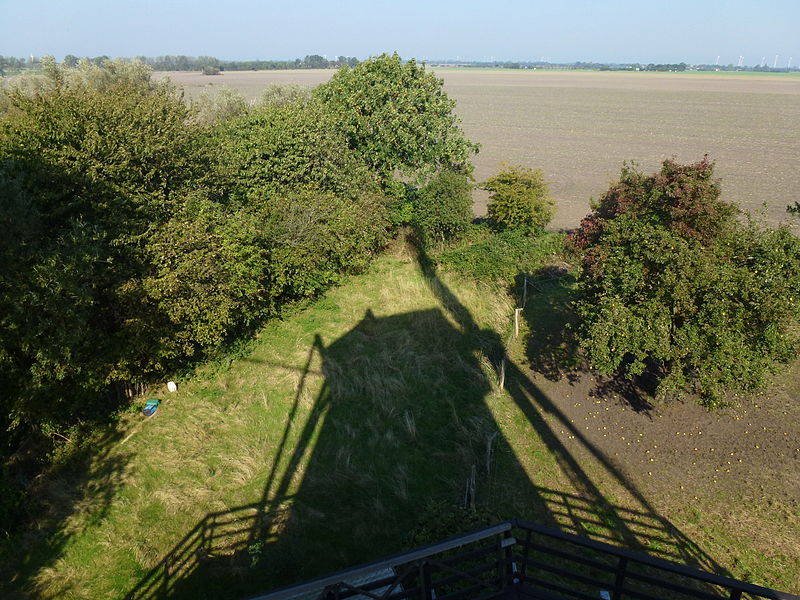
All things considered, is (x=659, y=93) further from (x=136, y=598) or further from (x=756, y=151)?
(x=136, y=598)

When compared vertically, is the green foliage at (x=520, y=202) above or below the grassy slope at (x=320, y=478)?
above

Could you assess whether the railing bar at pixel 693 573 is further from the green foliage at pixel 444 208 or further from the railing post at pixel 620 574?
the green foliage at pixel 444 208

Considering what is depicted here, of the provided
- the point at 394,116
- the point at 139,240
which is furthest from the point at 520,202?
the point at 139,240

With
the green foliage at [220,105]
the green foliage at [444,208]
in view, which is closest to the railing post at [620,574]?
the green foliage at [444,208]

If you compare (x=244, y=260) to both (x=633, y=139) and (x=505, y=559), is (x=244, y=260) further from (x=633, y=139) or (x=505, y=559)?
(x=633, y=139)

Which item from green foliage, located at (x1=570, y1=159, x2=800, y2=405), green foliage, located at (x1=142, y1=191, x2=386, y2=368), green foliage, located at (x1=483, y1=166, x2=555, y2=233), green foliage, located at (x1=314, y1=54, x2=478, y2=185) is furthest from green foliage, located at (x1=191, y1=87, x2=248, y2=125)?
green foliage, located at (x1=570, y1=159, x2=800, y2=405)
